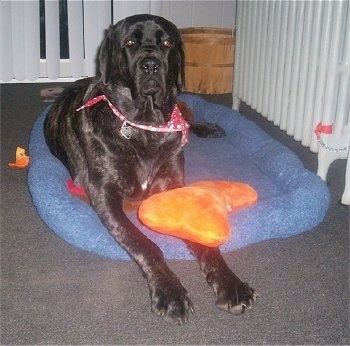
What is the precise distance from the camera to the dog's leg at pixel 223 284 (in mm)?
1464

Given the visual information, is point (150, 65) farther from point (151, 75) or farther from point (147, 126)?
point (147, 126)

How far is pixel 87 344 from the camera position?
1339 millimetres

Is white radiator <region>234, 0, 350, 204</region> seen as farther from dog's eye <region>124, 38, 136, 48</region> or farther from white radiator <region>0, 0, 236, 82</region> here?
white radiator <region>0, 0, 236, 82</region>

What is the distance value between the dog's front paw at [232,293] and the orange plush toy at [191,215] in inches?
4.3

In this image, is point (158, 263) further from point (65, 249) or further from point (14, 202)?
point (14, 202)

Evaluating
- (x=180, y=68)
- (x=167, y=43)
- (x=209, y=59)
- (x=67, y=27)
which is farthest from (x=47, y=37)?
(x=167, y=43)

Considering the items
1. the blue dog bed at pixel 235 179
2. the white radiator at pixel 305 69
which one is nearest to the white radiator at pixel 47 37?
the white radiator at pixel 305 69

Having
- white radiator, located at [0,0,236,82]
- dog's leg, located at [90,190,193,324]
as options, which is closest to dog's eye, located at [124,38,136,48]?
dog's leg, located at [90,190,193,324]

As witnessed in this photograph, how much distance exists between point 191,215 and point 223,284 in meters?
0.23

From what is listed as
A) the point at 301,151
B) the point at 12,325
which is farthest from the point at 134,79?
the point at 301,151

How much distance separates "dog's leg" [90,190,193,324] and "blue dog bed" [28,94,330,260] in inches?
2.0

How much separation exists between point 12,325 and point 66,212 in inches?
19.5

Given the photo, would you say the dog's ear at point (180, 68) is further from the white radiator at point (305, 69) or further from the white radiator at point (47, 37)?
the white radiator at point (47, 37)

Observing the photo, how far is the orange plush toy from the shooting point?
5.01ft
